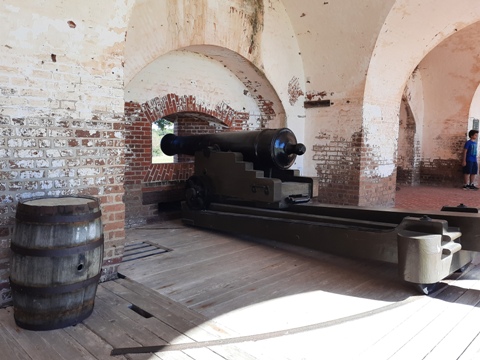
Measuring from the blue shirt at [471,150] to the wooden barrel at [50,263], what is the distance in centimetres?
1055

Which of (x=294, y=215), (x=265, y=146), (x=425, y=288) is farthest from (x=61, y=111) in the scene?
(x=425, y=288)

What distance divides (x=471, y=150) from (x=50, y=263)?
10.9 metres

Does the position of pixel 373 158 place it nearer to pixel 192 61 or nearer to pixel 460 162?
pixel 192 61

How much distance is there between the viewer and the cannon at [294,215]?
306 centimetres

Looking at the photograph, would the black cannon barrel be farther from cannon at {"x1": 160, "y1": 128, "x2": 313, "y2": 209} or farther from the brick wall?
the brick wall

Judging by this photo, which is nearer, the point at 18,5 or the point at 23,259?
the point at 23,259

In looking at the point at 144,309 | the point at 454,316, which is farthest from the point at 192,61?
the point at 454,316

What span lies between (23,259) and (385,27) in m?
5.60

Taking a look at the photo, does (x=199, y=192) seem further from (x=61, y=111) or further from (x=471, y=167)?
(x=471, y=167)

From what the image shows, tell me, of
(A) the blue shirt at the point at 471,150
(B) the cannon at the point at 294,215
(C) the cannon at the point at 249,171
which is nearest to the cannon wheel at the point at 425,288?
(B) the cannon at the point at 294,215

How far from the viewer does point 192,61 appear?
6.07m

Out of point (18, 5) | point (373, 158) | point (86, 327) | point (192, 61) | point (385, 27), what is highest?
point (385, 27)

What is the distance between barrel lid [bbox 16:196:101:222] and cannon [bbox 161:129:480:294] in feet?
6.91

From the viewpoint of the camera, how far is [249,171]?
177 inches
